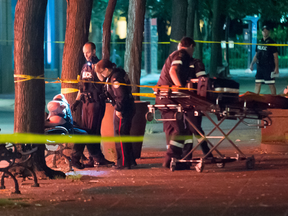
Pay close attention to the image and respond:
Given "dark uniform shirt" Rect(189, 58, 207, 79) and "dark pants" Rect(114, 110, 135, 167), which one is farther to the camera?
"dark pants" Rect(114, 110, 135, 167)

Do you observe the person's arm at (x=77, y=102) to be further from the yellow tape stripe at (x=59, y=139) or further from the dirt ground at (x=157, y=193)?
the dirt ground at (x=157, y=193)

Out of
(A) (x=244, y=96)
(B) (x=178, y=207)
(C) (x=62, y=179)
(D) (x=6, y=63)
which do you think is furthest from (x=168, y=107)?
(D) (x=6, y=63)

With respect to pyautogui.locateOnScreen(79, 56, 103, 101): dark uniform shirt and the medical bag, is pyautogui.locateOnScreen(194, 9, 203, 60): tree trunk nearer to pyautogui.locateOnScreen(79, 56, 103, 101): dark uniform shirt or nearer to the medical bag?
pyautogui.locateOnScreen(79, 56, 103, 101): dark uniform shirt

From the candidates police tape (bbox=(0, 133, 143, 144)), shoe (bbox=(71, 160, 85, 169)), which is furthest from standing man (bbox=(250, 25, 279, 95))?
shoe (bbox=(71, 160, 85, 169))

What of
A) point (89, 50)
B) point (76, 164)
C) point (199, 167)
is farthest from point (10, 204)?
point (89, 50)

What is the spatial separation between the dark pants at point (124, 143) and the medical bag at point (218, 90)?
1321mm

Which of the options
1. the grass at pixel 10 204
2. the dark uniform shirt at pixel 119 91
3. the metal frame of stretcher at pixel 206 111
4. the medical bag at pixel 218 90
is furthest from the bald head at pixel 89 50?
the grass at pixel 10 204

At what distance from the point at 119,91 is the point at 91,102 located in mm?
658

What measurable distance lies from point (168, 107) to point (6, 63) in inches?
688

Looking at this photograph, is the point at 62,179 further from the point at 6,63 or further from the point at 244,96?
the point at 6,63

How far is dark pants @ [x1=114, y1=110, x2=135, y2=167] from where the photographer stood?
892 centimetres

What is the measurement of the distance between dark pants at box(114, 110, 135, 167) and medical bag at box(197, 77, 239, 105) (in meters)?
1.32

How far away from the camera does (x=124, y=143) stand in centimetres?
895

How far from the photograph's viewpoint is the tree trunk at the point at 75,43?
10.0 m
